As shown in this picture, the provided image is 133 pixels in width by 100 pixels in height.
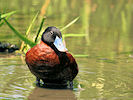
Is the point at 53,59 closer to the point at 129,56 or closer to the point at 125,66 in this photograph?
the point at 125,66

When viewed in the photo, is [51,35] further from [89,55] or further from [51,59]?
[89,55]

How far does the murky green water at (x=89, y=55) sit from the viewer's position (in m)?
4.75

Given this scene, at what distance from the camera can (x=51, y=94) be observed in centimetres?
471

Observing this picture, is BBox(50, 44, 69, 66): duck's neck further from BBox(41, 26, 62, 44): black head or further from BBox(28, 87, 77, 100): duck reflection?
BBox(28, 87, 77, 100): duck reflection

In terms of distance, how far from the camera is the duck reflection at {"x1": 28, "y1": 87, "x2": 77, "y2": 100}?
456cm

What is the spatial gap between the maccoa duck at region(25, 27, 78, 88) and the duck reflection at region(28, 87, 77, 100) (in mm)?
150

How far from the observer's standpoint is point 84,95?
462 centimetres

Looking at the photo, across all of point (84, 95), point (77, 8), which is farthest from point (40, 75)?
point (77, 8)

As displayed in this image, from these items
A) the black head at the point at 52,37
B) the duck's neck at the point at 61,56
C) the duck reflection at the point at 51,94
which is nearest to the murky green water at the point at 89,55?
the duck reflection at the point at 51,94

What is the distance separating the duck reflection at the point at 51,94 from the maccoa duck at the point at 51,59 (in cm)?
15

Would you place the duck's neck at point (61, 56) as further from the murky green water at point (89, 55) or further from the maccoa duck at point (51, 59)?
the murky green water at point (89, 55)

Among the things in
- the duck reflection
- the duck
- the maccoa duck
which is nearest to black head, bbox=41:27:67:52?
the maccoa duck

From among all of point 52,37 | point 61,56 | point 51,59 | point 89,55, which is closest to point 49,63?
point 51,59

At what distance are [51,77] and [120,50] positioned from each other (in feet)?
10.8
